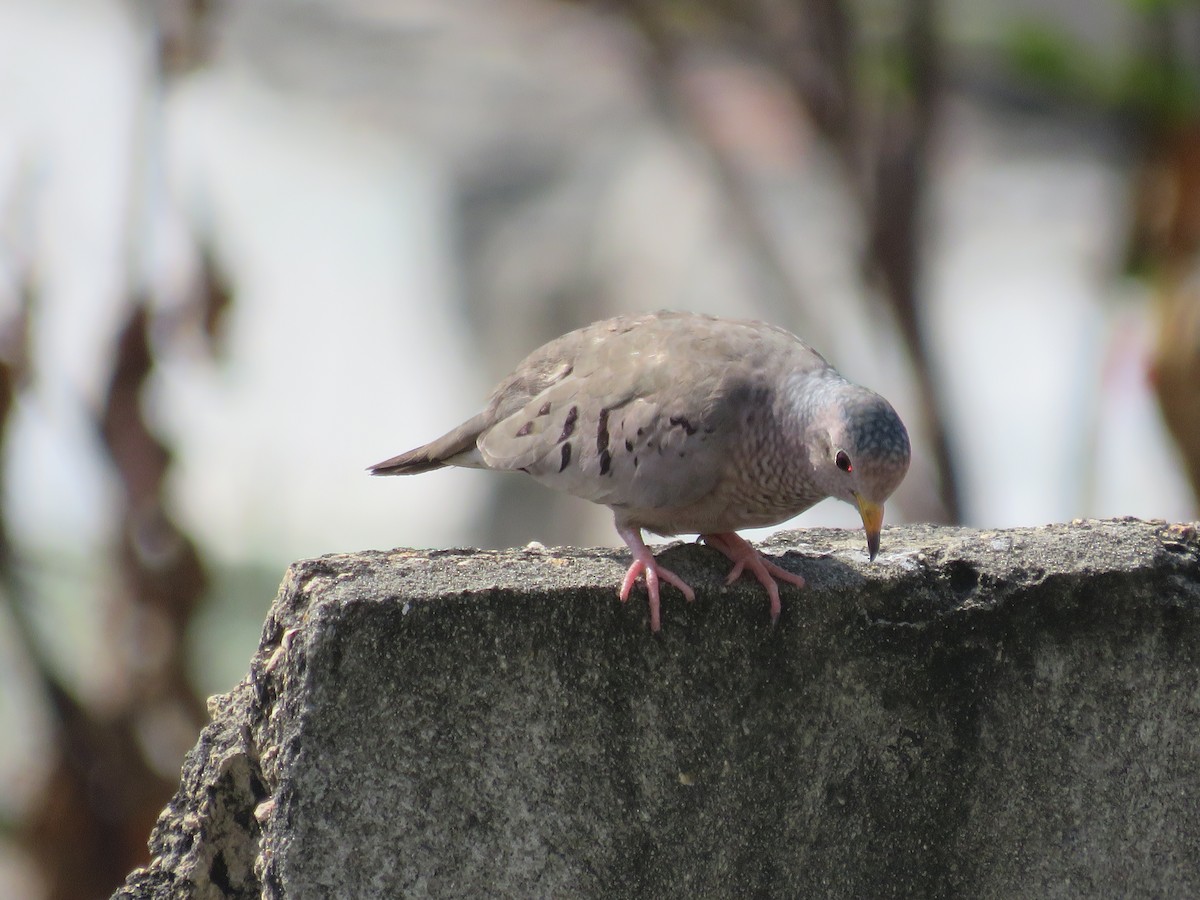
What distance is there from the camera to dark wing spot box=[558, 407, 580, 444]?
3.31 m

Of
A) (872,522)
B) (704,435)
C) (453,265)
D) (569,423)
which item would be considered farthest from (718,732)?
(453,265)

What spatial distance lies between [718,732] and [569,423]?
34.3 inches

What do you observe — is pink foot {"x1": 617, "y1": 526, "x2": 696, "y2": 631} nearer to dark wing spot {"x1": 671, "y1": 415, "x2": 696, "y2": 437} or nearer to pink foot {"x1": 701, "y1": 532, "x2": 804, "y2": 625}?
pink foot {"x1": 701, "y1": 532, "x2": 804, "y2": 625}

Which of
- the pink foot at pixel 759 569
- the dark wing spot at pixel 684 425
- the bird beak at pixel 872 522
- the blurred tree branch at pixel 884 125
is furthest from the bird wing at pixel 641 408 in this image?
the blurred tree branch at pixel 884 125

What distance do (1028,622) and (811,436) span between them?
1.98 ft

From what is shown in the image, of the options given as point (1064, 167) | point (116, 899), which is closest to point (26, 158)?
point (116, 899)

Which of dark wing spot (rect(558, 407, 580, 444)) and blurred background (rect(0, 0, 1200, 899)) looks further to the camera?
blurred background (rect(0, 0, 1200, 899))

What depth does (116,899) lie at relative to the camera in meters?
2.88

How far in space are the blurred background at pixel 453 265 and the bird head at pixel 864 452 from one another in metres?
3.88

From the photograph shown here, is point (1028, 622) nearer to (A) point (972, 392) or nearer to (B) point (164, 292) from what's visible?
(B) point (164, 292)

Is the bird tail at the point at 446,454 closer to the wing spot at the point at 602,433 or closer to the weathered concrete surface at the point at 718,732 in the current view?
the wing spot at the point at 602,433

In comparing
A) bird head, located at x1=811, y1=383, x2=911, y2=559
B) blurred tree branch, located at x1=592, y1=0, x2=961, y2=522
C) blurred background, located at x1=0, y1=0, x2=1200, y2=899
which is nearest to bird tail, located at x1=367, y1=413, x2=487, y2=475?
bird head, located at x1=811, y1=383, x2=911, y2=559

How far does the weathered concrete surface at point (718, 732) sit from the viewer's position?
Answer: 8.21 ft

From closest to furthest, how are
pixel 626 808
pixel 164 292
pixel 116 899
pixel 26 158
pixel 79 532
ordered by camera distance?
pixel 626 808 → pixel 116 899 → pixel 26 158 → pixel 164 292 → pixel 79 532
